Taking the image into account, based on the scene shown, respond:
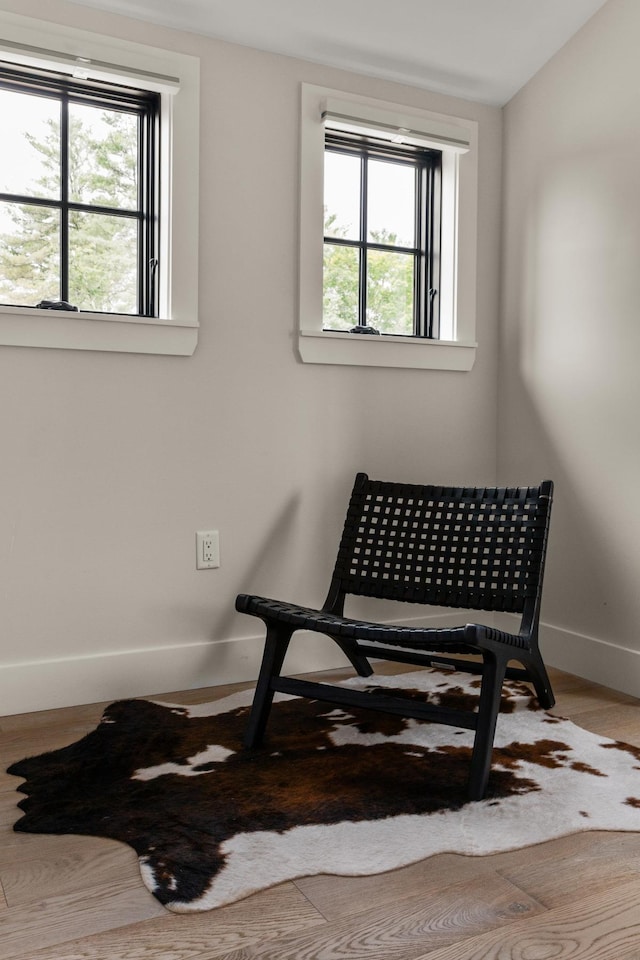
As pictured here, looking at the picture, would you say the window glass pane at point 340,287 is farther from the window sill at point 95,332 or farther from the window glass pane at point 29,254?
the window glass pane at point 29,254

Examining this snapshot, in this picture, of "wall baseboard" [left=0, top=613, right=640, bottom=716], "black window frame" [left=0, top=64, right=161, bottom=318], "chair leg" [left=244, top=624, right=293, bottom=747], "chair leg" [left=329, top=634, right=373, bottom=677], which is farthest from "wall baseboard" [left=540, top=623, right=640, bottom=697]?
"black window frame" [left=0, top=64, right=161, bottom=318]

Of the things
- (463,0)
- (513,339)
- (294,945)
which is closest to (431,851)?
(294,945)

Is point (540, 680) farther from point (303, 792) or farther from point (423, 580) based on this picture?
point (303, 792)

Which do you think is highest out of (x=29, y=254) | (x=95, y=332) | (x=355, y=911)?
(x=29, y=254)

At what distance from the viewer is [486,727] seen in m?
1.81

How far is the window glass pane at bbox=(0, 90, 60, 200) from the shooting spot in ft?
7.89

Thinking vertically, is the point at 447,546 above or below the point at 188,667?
above

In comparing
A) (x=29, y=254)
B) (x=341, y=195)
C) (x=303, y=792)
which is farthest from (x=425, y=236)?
(x=303, y=792)

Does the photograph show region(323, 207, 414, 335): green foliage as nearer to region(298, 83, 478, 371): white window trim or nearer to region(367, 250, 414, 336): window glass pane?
region(367, 250, 414, 336): window glass pane

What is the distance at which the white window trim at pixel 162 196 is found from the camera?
2.32 meters

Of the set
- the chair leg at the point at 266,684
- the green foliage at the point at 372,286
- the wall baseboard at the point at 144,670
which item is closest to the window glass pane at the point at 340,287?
the green foliage at the point at 372,286

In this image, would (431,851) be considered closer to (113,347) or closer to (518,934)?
(518,934)

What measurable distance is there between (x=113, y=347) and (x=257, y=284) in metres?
0.54

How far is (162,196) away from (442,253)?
3.59 feet
